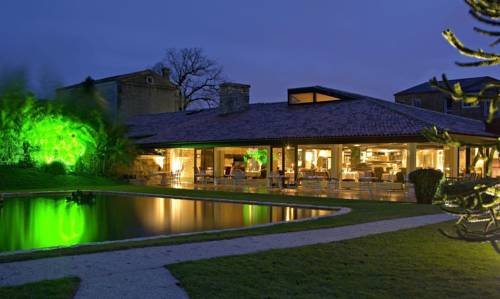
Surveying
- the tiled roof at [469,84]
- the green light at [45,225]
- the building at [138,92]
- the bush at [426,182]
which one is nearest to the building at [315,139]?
the bush at [426,182]

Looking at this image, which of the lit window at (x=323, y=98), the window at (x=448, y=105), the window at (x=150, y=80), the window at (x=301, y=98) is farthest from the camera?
the window at (x=150, y=80)

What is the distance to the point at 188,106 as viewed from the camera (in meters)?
60.7

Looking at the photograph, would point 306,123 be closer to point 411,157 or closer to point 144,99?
point 411,157

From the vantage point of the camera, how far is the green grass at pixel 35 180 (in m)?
24.9

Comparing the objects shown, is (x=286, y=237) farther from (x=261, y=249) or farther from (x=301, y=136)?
(x=301, y=136)

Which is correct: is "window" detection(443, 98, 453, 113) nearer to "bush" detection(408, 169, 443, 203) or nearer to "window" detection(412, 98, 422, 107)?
"window" detection(412, 98, 422, 107)

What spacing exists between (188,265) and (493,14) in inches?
190

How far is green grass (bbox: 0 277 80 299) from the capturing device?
5.80m

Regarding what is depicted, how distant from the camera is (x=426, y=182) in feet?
59.3

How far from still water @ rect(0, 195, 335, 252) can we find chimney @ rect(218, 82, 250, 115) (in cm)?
1199

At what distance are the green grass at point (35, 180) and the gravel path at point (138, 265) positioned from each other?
17663 millimetres

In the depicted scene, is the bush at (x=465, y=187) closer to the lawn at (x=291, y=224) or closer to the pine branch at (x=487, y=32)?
the lawn at (x=291, y=224)

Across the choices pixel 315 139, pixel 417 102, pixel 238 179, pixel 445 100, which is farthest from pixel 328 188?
pixel 417 102

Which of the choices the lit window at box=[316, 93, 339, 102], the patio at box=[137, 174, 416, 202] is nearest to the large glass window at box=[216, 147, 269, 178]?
the patio at box=[137, 174, 416, 202]
